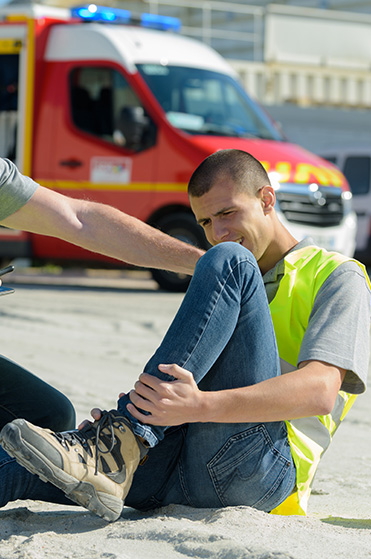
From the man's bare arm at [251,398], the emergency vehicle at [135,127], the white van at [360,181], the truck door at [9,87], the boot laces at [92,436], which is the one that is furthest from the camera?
the white van at [360,181]

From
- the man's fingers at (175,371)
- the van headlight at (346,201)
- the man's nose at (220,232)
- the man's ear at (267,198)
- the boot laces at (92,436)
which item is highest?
the man's ear at (267,198)

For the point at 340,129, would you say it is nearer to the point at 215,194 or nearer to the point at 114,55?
the point at 114,55

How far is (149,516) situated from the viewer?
2.71 metres

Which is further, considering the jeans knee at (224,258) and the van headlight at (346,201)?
the van headlight at (346,201)

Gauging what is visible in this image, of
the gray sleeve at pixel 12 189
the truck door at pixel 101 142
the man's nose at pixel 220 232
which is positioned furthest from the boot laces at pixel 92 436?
the truck door at pixel 101 142

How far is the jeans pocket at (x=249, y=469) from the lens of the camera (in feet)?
8.19

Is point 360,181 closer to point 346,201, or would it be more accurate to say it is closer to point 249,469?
point 346,201

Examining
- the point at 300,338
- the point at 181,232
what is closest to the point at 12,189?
the point at 300,338

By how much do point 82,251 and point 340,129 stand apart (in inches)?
334

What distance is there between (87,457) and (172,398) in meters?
0.29

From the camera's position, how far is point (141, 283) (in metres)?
11.4

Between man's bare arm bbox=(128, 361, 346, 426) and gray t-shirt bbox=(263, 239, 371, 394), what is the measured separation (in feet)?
0.14

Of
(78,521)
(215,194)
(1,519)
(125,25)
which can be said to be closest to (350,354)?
(215,194)

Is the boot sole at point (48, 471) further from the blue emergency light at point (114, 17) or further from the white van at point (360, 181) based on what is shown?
the white van at point (360, 181)
